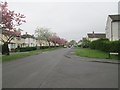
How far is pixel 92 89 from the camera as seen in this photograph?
26.9 feet

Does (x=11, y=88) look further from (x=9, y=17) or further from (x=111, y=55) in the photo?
(x=111, y=55)

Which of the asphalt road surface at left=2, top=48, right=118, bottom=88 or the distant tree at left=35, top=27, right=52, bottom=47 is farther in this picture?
the distant tree at left=35, top=27, right=52, bottom=47

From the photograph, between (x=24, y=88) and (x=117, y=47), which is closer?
(x=24, y=88)

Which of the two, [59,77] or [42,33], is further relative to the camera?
[42,33]

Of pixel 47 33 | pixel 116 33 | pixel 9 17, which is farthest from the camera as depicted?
pixel 47 33

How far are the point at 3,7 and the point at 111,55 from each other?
47.5 ft

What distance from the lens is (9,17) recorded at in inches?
1028

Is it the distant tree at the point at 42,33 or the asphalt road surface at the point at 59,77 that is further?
the distant tree at the point at 42,33

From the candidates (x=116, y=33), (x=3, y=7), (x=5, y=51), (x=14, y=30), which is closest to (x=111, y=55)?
(x=14, y=30)

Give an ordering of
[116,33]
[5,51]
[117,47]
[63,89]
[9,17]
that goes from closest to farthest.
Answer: [63,89]
[9,17]
[117,47]
[5,51]
[116,33]

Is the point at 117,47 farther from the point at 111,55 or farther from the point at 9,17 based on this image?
the point at 9,17

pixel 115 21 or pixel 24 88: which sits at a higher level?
pixel 115 21

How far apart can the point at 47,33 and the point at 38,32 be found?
4093 millimetres

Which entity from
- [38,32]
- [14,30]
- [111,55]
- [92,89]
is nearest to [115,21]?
[111,55]
